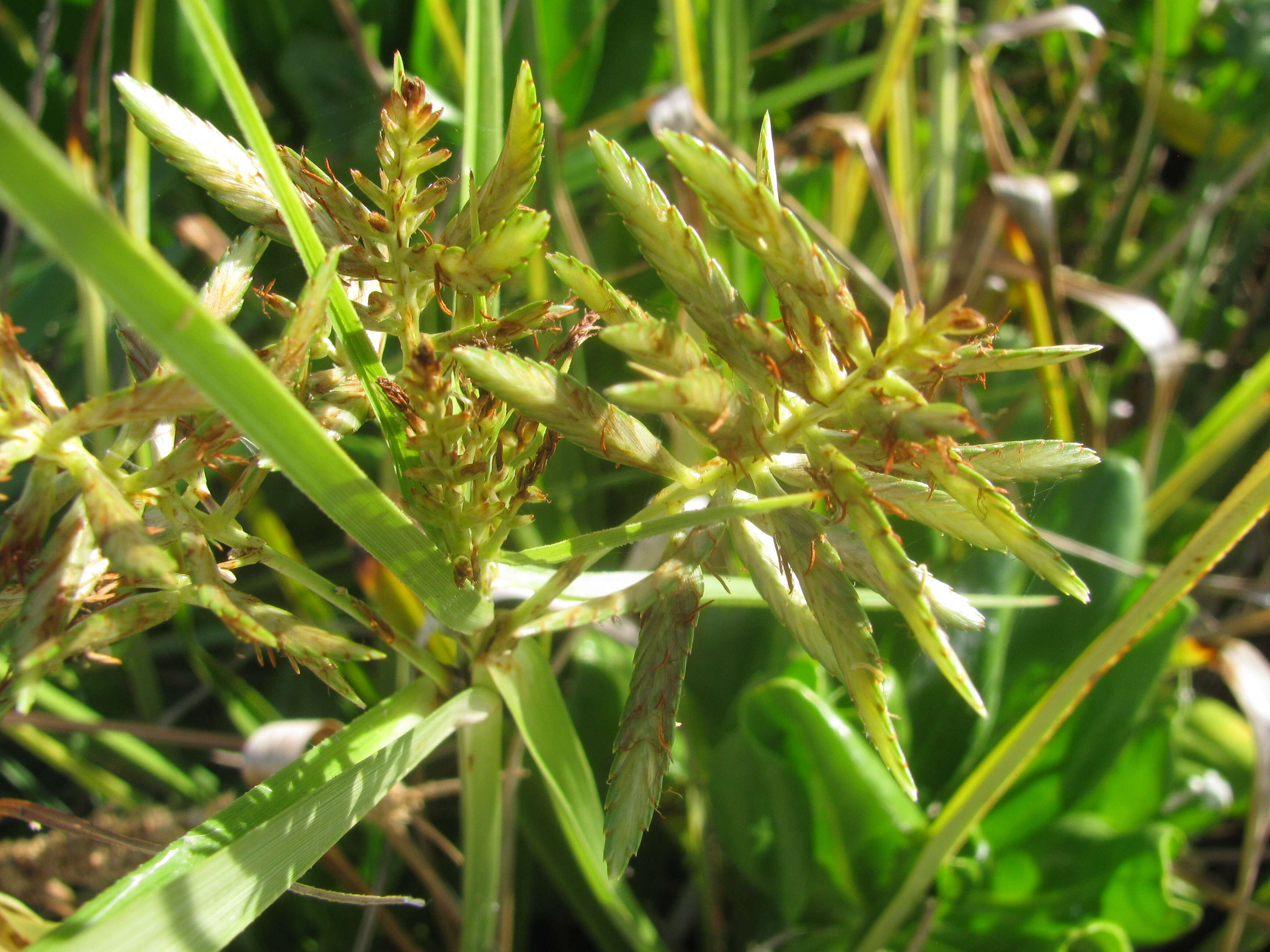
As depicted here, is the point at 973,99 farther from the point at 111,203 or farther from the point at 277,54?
the point at 111,203

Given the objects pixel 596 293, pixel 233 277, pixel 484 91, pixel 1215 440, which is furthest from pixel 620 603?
pixel 1215 440

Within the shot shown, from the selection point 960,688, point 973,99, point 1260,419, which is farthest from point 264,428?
point 973,99

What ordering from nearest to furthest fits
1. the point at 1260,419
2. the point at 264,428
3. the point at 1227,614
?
the point at 264,428, the point at 1260,419, the point at 1227,614

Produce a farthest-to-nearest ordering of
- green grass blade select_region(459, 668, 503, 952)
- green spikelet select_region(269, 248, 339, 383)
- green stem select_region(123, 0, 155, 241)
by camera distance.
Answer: green stem select_region(123, 0, 155, 241)
green grass blade select_region(459, 668, 503, 952)
green spikelet select_region(269, 248, 339, 383)

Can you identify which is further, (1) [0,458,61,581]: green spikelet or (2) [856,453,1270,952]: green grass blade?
(2) [856,453,1270,952]: green grass blade

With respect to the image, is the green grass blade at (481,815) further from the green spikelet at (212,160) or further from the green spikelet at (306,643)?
the green spikelet at (212,160)

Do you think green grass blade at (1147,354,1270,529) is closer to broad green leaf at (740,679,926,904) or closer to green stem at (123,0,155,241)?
broad green leaf at (740,679,926,904)

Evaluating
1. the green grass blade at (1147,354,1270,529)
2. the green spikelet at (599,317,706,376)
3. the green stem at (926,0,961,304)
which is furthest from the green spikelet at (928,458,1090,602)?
the green stem at (926,0,961,304)

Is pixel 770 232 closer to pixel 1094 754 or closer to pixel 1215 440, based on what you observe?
pixel 1094 754
